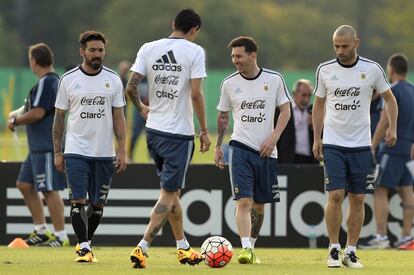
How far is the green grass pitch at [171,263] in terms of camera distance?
12648 millimetres

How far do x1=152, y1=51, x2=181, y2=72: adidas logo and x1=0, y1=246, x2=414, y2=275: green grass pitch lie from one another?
1952 mm

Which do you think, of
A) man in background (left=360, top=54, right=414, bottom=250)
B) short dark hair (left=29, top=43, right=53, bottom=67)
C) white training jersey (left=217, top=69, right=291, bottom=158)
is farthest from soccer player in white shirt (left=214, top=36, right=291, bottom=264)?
man in background (left=360, top=54, right=414, bottom=250)

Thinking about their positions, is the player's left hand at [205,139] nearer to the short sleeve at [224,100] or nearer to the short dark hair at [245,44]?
the short sleeve at [224,100]

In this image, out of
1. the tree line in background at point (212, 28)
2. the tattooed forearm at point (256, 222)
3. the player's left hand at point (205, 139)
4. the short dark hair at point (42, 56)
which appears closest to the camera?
the player's left hand at point (205, 139)

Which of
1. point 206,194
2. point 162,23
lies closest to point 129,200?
point 206,194

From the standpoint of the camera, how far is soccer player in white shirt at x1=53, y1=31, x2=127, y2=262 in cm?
1349

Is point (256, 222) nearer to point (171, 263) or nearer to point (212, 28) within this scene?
point (171, 263)

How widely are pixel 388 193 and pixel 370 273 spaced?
5.45 metres

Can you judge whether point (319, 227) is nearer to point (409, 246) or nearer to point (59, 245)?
point (409, 246)

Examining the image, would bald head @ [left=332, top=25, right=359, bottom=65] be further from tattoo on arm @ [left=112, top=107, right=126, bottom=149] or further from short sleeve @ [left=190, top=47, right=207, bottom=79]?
tattoo on arm @ [left=112, top=107, right=126, bottom=149]

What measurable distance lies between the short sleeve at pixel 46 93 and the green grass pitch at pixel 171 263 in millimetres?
1795

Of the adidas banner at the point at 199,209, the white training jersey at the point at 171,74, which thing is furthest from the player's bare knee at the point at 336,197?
the adidas banner at the point at 199,209

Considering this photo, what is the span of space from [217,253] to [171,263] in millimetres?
929

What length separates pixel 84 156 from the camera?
1352cm
